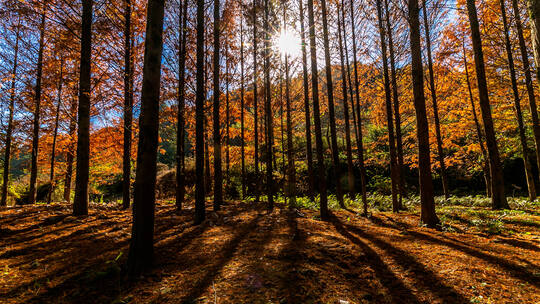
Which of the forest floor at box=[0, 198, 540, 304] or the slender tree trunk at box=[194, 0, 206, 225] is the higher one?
the slender tree trunk at box=[194, 0, 206, 225]

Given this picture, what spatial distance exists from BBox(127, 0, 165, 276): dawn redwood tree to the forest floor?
0.92 ft

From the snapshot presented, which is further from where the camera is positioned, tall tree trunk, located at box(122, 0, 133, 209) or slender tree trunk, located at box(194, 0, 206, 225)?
tall tree trunk, located at box(122, 0, 133, 209)

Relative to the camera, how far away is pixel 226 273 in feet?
8.89

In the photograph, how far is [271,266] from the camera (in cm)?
288

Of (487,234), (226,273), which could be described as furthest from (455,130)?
(226,273)

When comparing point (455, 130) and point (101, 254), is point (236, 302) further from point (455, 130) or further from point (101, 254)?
point (455, 130)

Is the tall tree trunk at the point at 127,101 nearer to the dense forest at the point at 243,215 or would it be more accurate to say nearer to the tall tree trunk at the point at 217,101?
the dense forest at the point at 243,215

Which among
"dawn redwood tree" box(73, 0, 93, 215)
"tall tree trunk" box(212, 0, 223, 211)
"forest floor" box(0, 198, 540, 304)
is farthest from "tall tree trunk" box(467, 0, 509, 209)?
"dawn redwood tree" box(73, 0, 93, 215)

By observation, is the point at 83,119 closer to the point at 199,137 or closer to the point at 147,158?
the point at 199,137

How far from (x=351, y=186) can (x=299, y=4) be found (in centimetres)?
891

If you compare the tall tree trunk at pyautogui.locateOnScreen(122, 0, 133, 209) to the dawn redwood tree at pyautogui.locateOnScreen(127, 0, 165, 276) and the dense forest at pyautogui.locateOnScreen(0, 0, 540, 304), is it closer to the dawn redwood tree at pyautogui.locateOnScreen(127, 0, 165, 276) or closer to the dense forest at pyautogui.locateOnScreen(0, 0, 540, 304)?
the dense forest at pyautogui.locateOnScreen(0, 0, 540, 304)

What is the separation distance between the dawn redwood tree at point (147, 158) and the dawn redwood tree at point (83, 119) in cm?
460

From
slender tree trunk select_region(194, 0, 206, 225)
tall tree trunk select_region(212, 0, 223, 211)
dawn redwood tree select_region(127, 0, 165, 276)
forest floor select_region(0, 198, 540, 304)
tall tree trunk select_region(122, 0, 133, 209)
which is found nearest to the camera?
forest floor select_region(0, 198, 540, 304)

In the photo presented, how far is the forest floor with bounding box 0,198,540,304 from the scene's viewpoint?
91.3 inches
